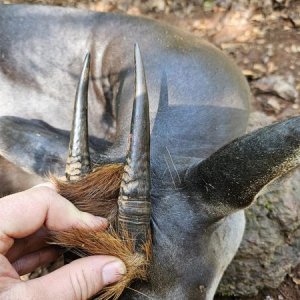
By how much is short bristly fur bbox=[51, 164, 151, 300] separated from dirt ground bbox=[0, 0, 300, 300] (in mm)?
2391

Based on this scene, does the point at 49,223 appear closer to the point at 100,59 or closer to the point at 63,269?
the point at 63,269

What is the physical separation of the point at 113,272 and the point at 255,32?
11.3ft

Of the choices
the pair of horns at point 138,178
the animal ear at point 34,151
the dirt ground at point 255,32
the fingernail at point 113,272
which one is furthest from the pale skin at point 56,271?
the dirt ground at point 255,32

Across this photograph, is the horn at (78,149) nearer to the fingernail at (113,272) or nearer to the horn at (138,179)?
the horn at (138,179)

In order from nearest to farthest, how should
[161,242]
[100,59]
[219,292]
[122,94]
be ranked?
[161,242] < [122,94] < [100,59] < [219,292]

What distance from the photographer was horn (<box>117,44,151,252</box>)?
225cm

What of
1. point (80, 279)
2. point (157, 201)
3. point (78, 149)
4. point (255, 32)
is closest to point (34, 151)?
point (78, 149)

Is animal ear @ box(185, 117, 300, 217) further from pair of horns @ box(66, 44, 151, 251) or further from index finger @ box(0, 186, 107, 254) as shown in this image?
index finger @ box(0, 186, 107, 254)

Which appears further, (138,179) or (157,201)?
(157,201)

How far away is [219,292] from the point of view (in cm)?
396

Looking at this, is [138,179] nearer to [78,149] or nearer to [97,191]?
[97,191]

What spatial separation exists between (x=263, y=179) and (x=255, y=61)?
10.1 ft

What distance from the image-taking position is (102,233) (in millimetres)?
2295

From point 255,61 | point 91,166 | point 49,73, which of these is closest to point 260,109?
point 255,61
